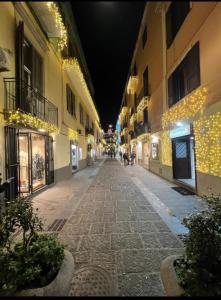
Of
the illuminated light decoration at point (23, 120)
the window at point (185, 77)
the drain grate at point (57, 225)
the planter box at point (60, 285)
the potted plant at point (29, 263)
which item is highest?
the window at point (185, 77)

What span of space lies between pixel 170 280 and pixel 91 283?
107 centimetres

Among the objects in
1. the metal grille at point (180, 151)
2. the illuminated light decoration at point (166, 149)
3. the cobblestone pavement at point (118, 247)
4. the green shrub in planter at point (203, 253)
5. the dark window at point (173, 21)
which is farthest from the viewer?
the illuminated light decoration at point (166, 149)

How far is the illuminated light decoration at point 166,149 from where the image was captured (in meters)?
11.2

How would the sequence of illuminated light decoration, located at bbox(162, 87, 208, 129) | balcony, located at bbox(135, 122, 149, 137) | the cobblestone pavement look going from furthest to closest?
balcony, located at bbox(135, 122, 149, 137), illuminated light decoration, located at bbox(162, 87, 208, 129), the cobblestone pavement

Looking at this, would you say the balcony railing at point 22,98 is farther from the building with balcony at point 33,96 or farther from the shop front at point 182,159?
the shop front at point 182,159

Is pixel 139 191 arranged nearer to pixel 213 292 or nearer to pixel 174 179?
pixel 174 179

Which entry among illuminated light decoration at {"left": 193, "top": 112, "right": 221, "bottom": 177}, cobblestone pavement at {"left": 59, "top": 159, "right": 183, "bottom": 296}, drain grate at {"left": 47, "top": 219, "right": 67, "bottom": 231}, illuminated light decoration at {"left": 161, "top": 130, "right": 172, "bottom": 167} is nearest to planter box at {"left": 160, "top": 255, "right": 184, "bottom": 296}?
cobblestone pavement at {"left": 59, "top": 159, "right": 183, "bottom": 296}

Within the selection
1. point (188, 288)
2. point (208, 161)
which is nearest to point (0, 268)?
point (188, 288)

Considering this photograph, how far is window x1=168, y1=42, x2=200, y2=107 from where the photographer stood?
788 cm

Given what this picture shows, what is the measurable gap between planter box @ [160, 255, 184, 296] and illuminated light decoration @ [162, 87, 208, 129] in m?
5.74

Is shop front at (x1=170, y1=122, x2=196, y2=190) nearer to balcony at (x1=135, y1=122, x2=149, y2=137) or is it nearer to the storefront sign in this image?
the storefront sign

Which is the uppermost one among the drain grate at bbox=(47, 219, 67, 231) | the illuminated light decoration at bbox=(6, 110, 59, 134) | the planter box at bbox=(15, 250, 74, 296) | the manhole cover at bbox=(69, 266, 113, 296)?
the illuminated light decoration at bbox=(6, 110, 59, 134)

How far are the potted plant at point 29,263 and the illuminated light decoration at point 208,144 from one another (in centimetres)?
514

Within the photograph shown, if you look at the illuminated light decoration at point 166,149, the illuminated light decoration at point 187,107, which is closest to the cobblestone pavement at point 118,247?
the illuminated light decoration at point 187,107
